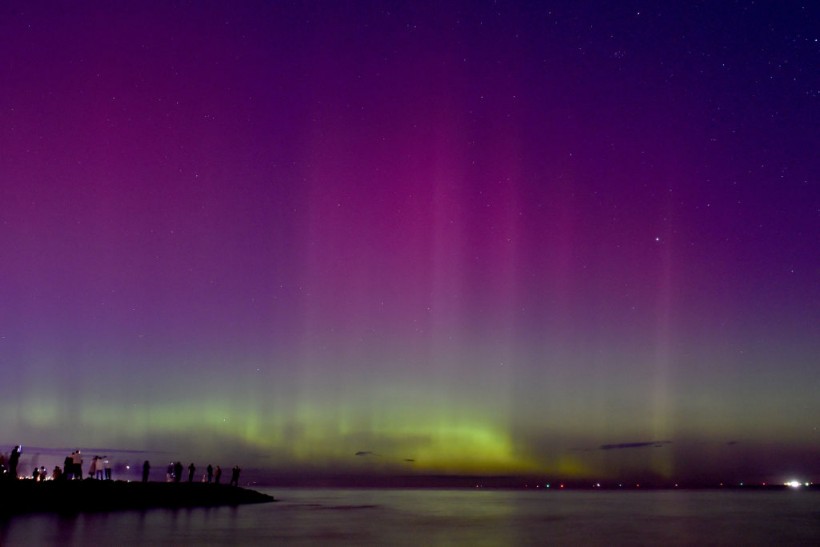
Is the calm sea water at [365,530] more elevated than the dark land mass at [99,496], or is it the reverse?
the dark land mass at [99,496]

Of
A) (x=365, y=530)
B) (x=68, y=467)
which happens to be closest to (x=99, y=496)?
(x=68, y=467)

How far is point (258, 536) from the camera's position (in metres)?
43.5

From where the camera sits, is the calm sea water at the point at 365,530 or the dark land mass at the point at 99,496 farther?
the dark land mass at the point at 99,496

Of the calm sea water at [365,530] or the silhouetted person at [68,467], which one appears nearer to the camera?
the calm sea water at [365,530]

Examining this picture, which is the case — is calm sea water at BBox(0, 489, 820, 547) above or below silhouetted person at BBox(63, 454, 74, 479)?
below

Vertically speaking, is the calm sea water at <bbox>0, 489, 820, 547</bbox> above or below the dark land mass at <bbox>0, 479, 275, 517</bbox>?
below

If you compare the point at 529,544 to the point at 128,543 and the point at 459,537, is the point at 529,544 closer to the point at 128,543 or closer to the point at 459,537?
the point at 459,537

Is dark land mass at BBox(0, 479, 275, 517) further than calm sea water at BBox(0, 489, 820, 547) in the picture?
Yes

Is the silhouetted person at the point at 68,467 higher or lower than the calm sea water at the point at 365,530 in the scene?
higher

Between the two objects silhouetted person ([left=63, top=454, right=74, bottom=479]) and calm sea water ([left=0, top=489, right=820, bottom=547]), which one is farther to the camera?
silhouetted person ([left=63, top=454, right=74, bottom=479])

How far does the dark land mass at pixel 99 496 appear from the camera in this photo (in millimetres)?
44281

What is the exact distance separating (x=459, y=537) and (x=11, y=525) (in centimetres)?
2666

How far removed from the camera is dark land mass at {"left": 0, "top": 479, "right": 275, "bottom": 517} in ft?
145

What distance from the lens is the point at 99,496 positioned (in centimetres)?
5216
